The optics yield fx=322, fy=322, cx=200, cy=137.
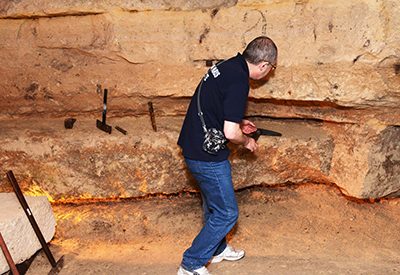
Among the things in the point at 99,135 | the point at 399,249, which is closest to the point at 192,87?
the point at 99,135

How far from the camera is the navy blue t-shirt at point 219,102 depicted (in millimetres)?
2020

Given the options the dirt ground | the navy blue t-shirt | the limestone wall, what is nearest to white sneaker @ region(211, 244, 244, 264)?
the dirt ground

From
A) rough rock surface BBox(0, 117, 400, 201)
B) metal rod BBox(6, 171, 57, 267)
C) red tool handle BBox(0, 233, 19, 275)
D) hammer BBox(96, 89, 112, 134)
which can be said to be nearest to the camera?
red tool handle BBox(0, 233, 19, 275)

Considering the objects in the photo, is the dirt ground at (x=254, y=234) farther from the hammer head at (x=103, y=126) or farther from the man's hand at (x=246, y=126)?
the man's hand at (x=246, y=126)

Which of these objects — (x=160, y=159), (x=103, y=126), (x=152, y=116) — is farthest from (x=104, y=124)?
(x=160, y=159)

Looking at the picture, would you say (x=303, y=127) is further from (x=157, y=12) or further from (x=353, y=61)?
(x=157, y=12)

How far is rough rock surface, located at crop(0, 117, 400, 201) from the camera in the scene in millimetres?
3035

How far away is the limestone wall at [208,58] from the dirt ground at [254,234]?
0.36 meters

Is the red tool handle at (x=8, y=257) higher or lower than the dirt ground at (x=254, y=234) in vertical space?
higher

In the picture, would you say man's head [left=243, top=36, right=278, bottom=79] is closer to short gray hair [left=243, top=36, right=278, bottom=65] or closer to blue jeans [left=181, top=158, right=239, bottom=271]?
short gray hair [left=243, top=36, right=278, bottom=65]

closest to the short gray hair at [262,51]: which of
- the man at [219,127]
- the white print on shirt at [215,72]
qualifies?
the man at [219,127]

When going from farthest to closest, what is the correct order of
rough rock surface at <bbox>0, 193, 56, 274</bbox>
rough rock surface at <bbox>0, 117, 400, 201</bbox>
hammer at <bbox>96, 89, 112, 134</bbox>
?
hammer at <bbox>96, 89, 112, 134</bbox>, rough rock surface at <bbox>0, 117, 400, 201</bbox>, rough rock surface at <bbox>0, 193, 56, 274</bbox>

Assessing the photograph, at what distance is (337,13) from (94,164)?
253 centimetres

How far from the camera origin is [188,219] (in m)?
3.42
